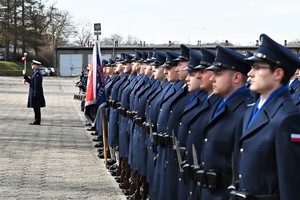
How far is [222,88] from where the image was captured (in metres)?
4.57

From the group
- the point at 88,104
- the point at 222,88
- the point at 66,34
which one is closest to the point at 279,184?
the point at 222,88

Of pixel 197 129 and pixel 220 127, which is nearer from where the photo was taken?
pixel 220 127

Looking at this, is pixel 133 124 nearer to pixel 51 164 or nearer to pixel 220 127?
pixel 51 164

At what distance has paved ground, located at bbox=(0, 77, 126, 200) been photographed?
8.78 metres

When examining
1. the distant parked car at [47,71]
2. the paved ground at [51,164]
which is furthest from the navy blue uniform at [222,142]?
the distant parked car at [47,71]

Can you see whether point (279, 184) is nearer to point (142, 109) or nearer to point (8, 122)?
point (142, 109)

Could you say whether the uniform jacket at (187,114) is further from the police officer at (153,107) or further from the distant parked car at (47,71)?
the distant parked car at (47,71)

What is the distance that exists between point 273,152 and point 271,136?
10cm

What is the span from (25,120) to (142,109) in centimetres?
1238

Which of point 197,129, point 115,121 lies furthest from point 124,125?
point 197,129

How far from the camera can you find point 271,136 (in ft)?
11.8

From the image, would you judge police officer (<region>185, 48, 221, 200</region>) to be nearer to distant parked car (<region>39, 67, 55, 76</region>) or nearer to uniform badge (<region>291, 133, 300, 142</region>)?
uniform badge (<region>291, 133, 300, 142</region>)

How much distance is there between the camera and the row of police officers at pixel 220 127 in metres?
3.62

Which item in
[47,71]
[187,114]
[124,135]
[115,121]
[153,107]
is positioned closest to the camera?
[187,114]
